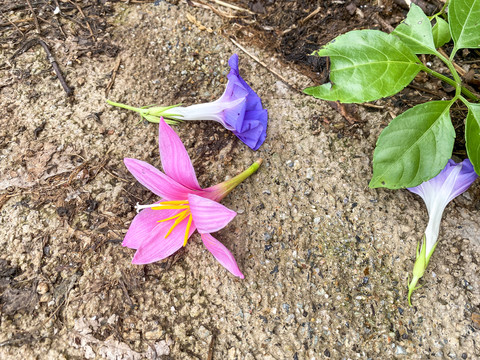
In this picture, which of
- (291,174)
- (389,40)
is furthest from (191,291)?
(389,40)

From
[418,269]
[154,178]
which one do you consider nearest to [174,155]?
[154,178]

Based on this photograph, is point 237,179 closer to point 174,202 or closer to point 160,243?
point 174,202

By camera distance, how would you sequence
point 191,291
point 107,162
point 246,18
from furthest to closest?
point 246,18, point 107,162, point 191,291

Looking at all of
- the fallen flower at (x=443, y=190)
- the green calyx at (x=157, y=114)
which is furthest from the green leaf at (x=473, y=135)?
the green calyx at (x=157, y=114)

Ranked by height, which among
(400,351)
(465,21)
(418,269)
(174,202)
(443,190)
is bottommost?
(400,351)

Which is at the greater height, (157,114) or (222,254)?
(157,114)

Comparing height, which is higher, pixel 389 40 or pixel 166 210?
pixel 389 40

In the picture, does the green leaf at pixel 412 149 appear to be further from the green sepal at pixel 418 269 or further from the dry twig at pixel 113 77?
the dry twig at pixel 113 77

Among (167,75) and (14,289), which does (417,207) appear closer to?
(167,75)
